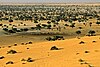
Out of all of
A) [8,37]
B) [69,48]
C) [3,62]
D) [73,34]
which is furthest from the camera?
[73,34]

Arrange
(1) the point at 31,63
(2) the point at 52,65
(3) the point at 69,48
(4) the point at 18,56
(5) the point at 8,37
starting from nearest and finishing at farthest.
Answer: (2) the point at 52,65, (1) the point at 31,63, (4) the point at 18,56, (3) the point at 69,48, (5) the point at 8,37

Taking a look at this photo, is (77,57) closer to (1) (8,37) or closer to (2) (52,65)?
(2) (52,65)

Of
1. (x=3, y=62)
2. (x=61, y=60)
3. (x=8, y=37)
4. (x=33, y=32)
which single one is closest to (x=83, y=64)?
(x=61, y=60)

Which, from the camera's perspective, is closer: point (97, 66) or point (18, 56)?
point (97, 66)

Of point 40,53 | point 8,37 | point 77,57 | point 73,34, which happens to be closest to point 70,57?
point 77,57

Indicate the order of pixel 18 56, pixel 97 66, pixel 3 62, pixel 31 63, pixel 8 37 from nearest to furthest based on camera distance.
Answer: pixel 97 66 → pixel 31 63 → pixel 3 62 → pixel 18 56 → pixel 8 37

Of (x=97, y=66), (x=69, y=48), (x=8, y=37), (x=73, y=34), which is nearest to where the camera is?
(x=97, y=66)

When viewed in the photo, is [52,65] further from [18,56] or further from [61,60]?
[18,56]

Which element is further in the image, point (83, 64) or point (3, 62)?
point (3, 62)

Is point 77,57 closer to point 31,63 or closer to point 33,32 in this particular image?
point 31,63
